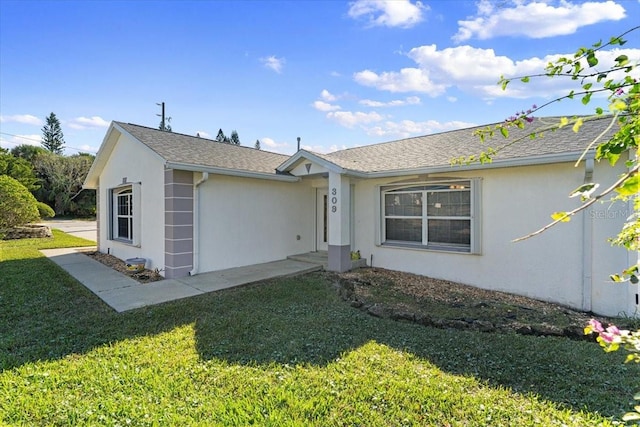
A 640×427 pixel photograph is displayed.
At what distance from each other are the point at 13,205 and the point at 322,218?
56.0ft

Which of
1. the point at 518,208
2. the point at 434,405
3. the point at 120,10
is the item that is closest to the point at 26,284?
the point at 120,10

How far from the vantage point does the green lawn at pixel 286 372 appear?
127 inches

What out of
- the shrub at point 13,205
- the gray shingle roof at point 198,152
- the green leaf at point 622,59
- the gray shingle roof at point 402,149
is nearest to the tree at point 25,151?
the shrub at point 13,205

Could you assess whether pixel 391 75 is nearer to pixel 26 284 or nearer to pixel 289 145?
pixel 26 284

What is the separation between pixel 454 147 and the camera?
32.4 ft

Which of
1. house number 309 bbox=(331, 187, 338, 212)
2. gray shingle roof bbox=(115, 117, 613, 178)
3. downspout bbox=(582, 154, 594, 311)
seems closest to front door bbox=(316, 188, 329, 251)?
gray shingle roof bbox=(115, 117, 613, 178)

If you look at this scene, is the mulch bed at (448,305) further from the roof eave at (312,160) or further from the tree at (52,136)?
the tree at (52,136)

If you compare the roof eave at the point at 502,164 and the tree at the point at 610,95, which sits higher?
the roof eave at the point at 502,164

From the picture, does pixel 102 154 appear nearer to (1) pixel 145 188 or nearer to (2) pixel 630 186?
(1) pixel 145 188

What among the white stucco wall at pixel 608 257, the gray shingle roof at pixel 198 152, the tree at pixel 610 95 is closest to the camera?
the tree at pixel 610 95

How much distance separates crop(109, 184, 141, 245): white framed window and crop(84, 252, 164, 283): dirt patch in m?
0.76

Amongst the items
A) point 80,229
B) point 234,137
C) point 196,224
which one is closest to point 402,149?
point 196,224

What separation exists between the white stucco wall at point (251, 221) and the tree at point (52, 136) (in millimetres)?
67037

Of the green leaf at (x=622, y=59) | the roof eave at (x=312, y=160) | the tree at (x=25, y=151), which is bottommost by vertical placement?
the green leaf at (x=622, y=59)
